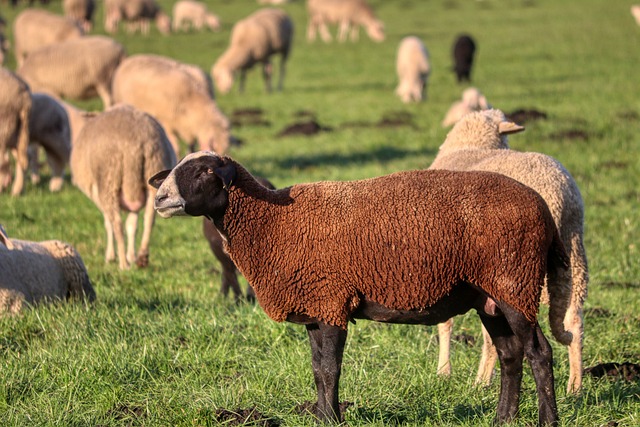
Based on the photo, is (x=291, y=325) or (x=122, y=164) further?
(x=122, y=164)

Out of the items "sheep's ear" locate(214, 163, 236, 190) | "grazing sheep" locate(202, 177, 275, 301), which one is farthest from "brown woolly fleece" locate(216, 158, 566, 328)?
"grazing sheep" locate(202, 177, 275, 301)

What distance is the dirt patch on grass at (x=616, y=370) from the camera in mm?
5659

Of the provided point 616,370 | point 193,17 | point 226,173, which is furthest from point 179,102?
point 193,17

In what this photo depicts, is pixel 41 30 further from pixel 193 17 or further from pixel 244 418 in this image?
pixel 244 418

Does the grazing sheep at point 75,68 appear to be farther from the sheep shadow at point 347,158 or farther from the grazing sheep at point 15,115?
the grazing sheep at point 15,115

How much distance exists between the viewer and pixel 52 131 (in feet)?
42.1

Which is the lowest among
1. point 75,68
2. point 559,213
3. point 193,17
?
point 193,17

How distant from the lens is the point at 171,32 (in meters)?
37.5

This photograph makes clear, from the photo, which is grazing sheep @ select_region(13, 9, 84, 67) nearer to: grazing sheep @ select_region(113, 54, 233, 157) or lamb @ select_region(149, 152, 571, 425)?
grazing sheep @ select_region(113, 54, 233, 157)

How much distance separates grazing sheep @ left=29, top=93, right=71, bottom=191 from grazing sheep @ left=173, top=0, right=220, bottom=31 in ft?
81.9

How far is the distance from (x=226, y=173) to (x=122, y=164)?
191 inches

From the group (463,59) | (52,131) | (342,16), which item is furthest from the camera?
(342,16)

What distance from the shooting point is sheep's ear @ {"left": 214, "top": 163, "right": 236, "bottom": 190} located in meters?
4.45

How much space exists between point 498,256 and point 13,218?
26.4 ft
